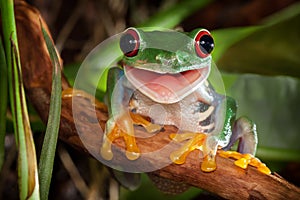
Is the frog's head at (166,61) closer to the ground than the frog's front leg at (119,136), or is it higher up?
higher up

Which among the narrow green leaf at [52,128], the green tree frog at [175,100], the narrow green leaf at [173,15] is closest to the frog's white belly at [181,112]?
the green tree frog at [175,100]

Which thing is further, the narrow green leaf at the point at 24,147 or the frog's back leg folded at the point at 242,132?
the frog's back leg folded at the point at 242,132

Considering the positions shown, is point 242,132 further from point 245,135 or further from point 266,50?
point 266,50

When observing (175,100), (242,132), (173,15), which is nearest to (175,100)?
(175,100)

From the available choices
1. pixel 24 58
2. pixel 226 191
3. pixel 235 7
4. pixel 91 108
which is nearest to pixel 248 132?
pixel 226 191

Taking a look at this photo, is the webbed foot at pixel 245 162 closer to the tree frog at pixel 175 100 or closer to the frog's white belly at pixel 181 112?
the tree frog at pixel 175 100

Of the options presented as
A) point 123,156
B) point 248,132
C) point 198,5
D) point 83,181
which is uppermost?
point 198,5

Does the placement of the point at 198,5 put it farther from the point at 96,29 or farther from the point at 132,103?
the point at 132,103
